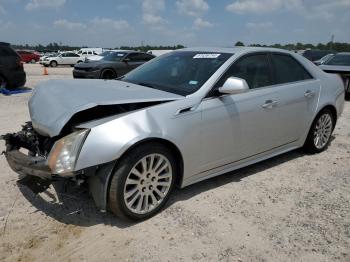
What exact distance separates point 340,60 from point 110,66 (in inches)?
343

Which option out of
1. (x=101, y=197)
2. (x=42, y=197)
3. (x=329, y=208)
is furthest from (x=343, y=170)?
(x=42, y=197)

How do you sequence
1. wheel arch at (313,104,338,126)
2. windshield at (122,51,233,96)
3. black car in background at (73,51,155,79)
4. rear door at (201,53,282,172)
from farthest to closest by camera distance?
black car in background at (73,51,155,79) < wheel arch at (313,104,338,126) < windshield at (122,51,233,96) < rear door at (201,53,282,172)

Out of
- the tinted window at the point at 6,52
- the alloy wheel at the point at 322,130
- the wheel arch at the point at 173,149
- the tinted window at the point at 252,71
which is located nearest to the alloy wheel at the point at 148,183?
the wheel arch at the point at 173,149

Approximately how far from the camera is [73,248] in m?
3.08

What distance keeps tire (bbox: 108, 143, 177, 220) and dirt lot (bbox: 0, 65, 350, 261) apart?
5.7 inches

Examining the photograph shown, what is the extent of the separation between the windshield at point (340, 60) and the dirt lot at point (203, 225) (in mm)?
8797

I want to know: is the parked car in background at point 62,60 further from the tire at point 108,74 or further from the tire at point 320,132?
the tire at point 320,132

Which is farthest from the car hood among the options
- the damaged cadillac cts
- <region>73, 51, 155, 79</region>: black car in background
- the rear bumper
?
<region>73, 51, 155, 79</region>: black car in background

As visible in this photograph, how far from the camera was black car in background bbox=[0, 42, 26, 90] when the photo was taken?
12.0 meters

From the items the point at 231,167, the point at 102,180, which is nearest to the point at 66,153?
the point at 102,180

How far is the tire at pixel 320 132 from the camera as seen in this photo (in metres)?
5.42

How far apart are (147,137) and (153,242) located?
923 millimetres

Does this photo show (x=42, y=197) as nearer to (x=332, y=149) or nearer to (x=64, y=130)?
(x=64, y=130)

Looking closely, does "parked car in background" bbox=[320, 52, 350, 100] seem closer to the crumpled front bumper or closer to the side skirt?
the side skirt
